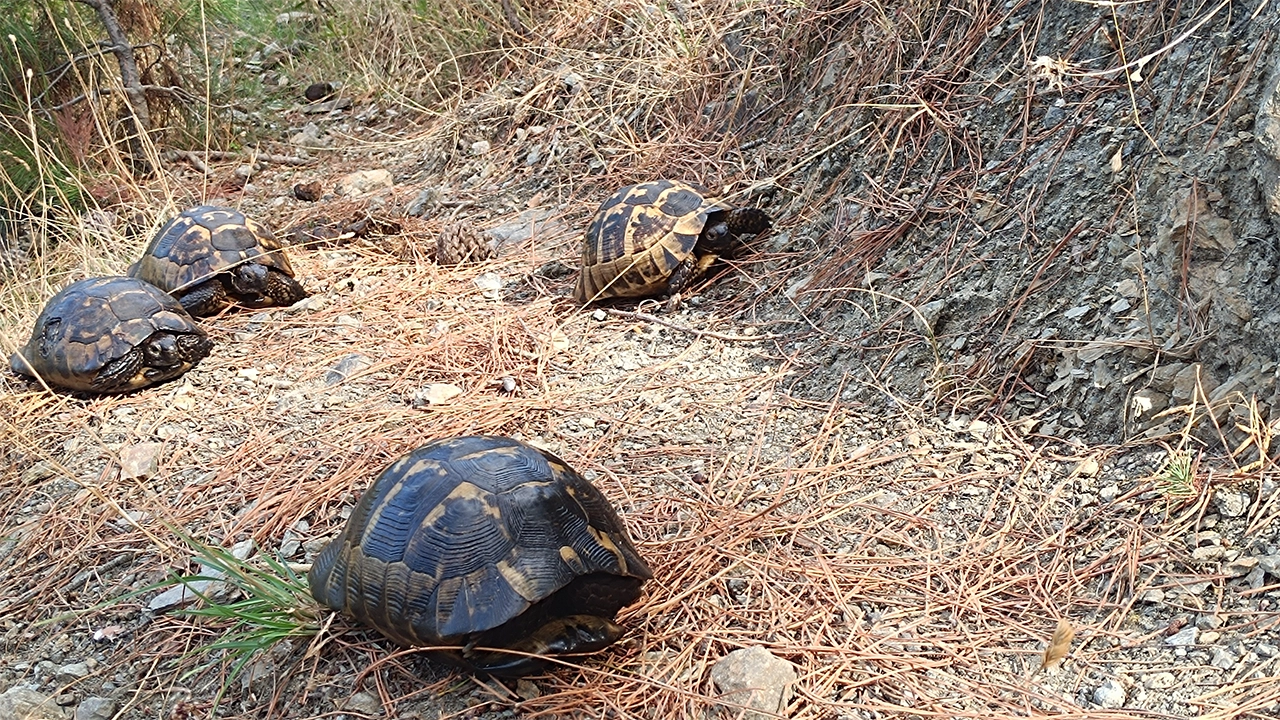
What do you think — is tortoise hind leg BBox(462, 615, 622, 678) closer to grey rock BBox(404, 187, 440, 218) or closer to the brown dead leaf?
the brown dead leaf

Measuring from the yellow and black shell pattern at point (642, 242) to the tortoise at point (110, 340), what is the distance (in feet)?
6.13

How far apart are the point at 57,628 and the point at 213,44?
6.86m

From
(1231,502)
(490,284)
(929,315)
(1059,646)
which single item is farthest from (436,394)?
(1231,502)

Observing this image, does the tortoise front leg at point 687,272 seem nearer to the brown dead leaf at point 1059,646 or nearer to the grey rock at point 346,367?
the grey rock at point 346,367

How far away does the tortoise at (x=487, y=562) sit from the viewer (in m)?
2.12

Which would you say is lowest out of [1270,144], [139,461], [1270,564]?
[139,461]

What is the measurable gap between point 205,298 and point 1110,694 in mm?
4486

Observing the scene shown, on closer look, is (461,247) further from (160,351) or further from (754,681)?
(754,681)

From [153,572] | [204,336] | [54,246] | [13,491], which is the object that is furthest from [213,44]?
[153,572]

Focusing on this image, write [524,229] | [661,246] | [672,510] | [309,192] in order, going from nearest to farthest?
[672,510] → [661,246] → [524,229] → [309,192]

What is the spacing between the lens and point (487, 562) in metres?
2.14

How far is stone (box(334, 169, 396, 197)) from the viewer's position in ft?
20.8

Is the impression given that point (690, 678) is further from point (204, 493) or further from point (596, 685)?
point (204, 493)

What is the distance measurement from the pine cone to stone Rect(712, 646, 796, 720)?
3.35m
